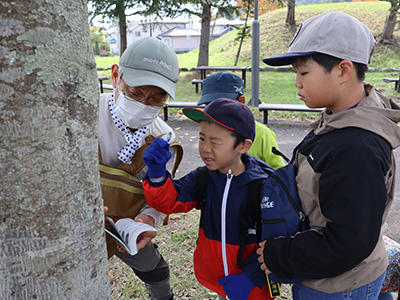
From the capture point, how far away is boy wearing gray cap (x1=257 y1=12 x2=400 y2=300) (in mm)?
1250

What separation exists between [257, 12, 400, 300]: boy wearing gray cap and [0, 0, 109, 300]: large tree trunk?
2.90 ft

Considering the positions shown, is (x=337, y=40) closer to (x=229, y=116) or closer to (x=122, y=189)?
(x=229, y=116)

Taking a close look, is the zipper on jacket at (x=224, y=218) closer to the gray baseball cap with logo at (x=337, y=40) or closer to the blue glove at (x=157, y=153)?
the blue glove at (x=157, y=153)

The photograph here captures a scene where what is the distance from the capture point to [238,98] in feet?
9.37

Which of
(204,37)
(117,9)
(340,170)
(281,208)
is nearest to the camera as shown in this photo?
(340,170)

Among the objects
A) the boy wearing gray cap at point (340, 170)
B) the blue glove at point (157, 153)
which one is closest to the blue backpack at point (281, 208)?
the boy wearing gray cap at point (340, 170)

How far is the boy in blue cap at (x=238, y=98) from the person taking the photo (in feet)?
8.26

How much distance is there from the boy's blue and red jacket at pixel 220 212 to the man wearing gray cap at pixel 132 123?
0.63ft

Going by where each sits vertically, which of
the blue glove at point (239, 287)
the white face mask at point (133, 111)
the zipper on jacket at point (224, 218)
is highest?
the white face mask at point (133, 111)

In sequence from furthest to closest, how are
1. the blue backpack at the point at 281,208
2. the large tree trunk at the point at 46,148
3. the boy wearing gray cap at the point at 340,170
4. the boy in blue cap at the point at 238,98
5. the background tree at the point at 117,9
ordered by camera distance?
1. the background tree at the point at 117,9
2. the boy in blue cap at the point at 238,98
3. the blue backpack at the point at 281,208
4. the boy wearing gray cap at the point at 340,170
5. the large tree trunk at the point at 46,148

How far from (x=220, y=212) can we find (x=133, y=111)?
77 centimetres

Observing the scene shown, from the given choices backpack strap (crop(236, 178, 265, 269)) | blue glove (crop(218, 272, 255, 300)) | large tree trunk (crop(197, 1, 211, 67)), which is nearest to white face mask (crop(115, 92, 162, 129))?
backpack strap (crop(236, 178, 265, 269))

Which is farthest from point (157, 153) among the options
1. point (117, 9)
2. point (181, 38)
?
point (181, 38)

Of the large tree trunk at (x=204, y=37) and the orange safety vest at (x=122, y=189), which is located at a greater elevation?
the large tree trunk at (x=204, y=37)
